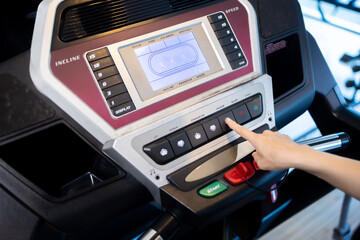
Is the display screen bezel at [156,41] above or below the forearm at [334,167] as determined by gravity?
above

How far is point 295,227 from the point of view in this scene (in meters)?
1.20

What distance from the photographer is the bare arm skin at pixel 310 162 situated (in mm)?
630

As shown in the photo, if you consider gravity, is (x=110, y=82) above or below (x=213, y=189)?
above

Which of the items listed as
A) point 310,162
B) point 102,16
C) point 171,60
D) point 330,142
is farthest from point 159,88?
point 330,142

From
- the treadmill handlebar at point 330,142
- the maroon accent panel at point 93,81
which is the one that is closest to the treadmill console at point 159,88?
the maroon accent panel at point 93,81

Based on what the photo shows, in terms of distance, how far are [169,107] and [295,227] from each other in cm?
77

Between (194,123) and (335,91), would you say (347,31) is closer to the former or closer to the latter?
(335,91)

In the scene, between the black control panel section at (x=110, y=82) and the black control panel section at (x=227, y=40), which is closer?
the black control panel section at (x=110, y=82)

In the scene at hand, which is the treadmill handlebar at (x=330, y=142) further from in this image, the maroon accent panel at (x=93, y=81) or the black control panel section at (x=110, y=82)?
the black control panel section at (x=110, y=82)

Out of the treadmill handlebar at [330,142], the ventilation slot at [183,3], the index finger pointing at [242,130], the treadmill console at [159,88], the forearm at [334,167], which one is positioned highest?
the ventilation slot at [183,3]

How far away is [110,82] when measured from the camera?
2.20ft

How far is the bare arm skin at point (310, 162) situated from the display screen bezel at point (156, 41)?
0.20m

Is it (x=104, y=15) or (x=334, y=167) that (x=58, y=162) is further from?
(x=334, y=167)

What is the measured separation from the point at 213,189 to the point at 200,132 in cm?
12
